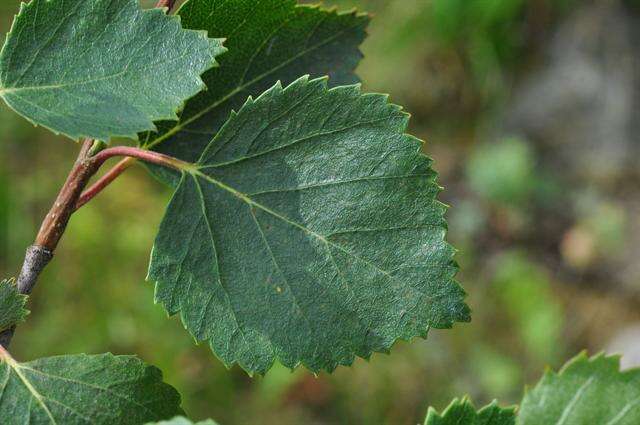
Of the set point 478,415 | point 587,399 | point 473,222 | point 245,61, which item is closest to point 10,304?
point 245,61

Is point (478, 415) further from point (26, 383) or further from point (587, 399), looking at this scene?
point (26, 383)

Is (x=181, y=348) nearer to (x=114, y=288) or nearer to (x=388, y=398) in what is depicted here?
(x=114, y=288)

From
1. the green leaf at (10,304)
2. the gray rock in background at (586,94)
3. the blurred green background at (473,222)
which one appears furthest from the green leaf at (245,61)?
the gray rock in background at (586,94)

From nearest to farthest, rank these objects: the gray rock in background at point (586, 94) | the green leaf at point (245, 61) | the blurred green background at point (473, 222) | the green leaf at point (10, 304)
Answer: the green leaf at point (10, 304)
the green leaf at point (245, 61)
the blurred green background at point (473, 222)
the gray rock in background at point (586, 94)

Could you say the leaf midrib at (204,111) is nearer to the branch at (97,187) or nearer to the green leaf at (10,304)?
the branch at (97,187)

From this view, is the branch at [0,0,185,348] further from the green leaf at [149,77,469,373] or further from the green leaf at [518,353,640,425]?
the green leaf at [518,353,640,425]

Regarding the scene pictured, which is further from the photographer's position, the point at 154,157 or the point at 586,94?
the point at 586,94
